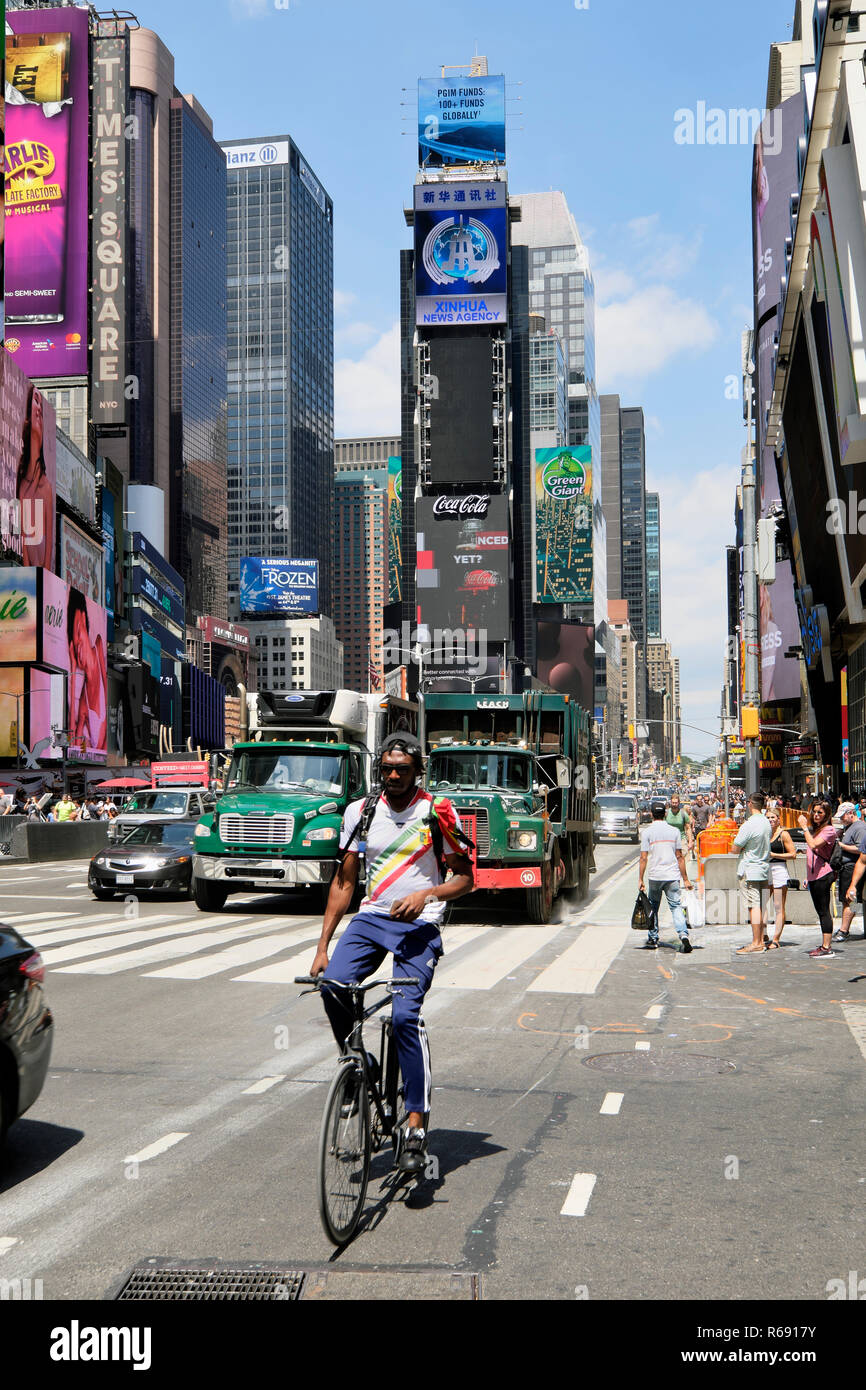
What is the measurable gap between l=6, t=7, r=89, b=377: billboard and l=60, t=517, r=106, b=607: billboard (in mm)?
18325

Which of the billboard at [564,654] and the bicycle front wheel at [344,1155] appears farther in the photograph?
the billboard at [564,654]

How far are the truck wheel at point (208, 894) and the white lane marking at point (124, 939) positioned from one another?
117 centimetres

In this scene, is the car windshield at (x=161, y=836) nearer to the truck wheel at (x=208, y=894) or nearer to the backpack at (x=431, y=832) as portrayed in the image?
the truck wheel at (x=208, y=894)

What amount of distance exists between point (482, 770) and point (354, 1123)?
542 inches

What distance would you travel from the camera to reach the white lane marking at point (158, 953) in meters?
12.6

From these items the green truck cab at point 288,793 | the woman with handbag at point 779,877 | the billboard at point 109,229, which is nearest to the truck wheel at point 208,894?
the green truck cab at point 288,793

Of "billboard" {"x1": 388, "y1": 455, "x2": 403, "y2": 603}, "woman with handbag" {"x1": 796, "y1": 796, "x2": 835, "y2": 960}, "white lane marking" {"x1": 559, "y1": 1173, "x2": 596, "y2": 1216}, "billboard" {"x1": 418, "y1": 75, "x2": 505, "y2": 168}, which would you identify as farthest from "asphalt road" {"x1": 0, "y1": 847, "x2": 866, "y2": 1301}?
"billboard" {"x1": 388, "y1": 455, "x2": 403, "y2": 603}

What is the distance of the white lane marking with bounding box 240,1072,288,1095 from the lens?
7650 mm

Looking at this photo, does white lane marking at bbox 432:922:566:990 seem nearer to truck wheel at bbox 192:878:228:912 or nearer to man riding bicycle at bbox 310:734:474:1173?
truck wheel at bbox 192:878:228:912

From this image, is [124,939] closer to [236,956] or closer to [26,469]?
[236,956]

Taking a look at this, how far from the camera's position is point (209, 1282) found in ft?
15.0

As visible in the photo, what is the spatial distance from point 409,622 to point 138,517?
38240 mm

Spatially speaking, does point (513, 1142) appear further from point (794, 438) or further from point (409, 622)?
point (409, 622)

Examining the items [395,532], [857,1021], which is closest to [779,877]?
[857,1021]
